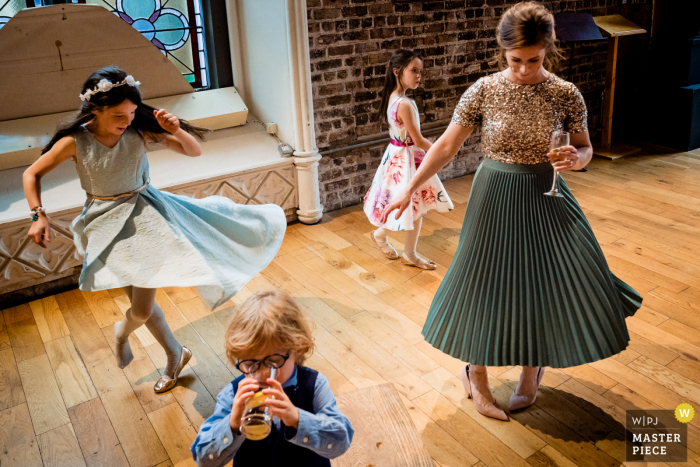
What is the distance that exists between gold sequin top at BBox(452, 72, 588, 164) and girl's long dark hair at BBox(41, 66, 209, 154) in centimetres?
137

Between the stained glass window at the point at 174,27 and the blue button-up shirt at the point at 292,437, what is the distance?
3.64 m

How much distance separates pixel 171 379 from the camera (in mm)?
2908

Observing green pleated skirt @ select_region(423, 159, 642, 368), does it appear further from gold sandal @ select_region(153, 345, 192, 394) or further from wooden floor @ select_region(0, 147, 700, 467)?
gold sandal @ select_region(153, 345, 192, 394)

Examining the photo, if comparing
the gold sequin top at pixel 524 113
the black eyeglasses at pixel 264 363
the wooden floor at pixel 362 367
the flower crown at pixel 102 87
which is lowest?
the wooden floor at pixel 362 367

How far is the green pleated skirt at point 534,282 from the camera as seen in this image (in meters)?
2.22

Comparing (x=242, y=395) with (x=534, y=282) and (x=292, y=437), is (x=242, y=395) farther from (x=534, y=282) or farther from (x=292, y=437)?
(x=534, y=282)

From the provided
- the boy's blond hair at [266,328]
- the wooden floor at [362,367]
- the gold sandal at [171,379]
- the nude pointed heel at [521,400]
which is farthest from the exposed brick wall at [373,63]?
the boy's blond hair at [266,328]

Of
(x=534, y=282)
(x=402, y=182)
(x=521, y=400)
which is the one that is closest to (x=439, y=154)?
(x=534, y=282)

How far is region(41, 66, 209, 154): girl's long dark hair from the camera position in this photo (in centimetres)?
243

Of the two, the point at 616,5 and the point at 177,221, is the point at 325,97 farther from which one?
the point at 616,5

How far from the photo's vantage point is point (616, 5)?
6516 mm

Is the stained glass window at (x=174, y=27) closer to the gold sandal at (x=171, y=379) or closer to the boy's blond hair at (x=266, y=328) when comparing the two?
the gold sandal at (x=171, y=379)

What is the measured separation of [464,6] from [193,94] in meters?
2.42

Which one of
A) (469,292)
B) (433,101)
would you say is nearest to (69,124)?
(469,292)
